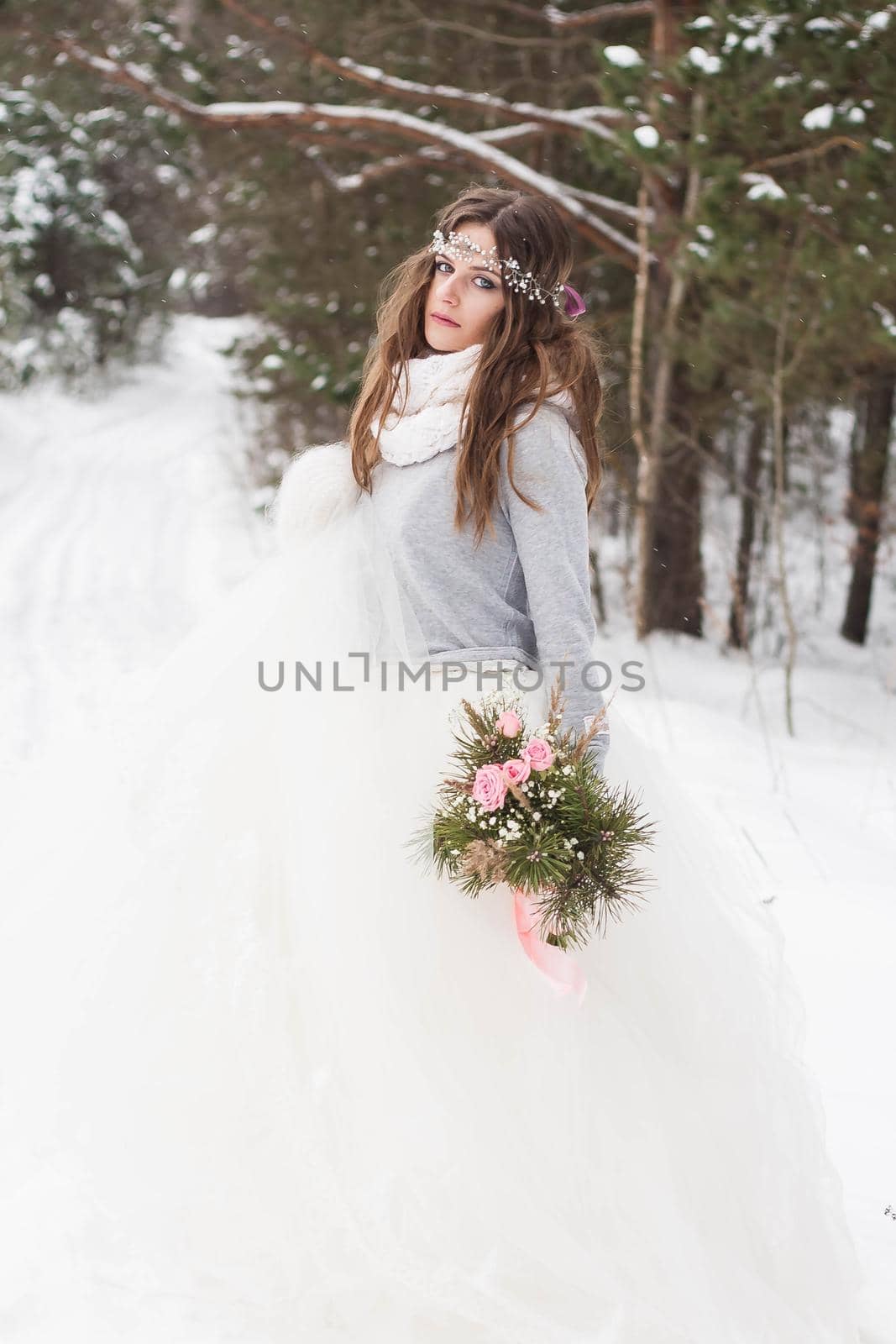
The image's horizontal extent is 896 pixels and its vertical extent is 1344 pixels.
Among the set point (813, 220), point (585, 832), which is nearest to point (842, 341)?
point (813, 220)

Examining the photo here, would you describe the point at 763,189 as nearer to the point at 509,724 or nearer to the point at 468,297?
the point at 468,297

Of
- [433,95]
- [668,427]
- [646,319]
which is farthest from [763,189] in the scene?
[433,95]

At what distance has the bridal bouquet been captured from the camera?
1.58 metres

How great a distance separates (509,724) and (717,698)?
195 inches

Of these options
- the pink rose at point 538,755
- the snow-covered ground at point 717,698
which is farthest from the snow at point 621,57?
the pink rose at point 538,755

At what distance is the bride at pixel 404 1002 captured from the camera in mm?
→ 1681

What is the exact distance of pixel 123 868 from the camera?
2.00m

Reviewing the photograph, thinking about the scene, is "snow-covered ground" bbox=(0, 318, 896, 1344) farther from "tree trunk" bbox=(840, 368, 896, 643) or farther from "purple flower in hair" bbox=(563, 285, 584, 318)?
"purple flower in hair" bbox=(563, 285, 584, 318)

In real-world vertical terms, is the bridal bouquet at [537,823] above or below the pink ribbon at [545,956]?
above

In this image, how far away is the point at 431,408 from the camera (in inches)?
77.8

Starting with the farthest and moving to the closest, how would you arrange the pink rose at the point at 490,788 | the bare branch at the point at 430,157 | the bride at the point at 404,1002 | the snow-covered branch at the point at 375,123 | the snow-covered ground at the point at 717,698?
1. the bare branch at the point at 430,157
2. the snow-covered branch at the point at 375,123
3. the snow-covered ground at the point at 717,698
4. the bride at the point at 404,1002
5. the pink rose at the point at 490,788

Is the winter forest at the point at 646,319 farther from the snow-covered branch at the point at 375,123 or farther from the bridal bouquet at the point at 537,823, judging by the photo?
the bridal bouquet at the point at 537,823

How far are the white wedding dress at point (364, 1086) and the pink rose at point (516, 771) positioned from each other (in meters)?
0.27

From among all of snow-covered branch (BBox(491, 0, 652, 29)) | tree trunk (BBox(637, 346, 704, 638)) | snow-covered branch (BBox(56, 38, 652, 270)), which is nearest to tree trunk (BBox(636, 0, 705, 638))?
tree trunk (BBox(637, 346, 704, 638))
